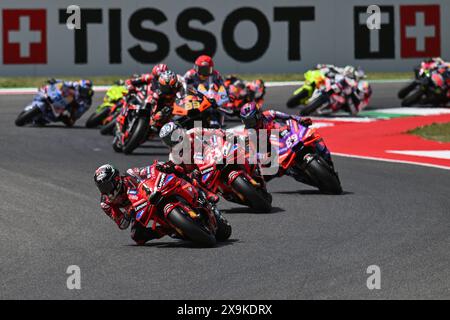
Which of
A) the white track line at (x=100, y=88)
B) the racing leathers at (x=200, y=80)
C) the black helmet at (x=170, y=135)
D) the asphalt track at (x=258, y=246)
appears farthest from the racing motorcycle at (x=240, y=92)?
the black helmet at (x=170, y=135)

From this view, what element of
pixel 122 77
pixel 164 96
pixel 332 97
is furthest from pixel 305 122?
pixel 122 77

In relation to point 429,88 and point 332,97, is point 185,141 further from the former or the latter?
point 429,88

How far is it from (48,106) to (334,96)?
6.21 m

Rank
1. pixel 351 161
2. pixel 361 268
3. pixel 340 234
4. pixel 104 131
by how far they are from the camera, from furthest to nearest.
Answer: pixel 104 131 < pixel 351 161 < pixel 340 234 < pixel 361 268

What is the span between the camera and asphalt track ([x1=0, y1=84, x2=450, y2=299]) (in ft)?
→ 29.7

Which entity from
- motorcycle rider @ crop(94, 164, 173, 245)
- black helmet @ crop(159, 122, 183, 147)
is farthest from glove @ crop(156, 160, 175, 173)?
black helmet @ crop(159, 122, 183, 147)

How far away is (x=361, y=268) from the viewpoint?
9.80 metres

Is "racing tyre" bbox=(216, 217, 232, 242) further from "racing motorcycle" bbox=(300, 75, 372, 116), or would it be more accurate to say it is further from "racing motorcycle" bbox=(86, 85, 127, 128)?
"racing motorcycle" bbox=(300, 75, 372, 116)

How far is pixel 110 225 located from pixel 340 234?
2424 mm

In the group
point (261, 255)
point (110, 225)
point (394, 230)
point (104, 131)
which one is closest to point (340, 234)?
point (394, 230)

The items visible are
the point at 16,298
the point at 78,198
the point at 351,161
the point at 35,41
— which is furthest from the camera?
the point at 35,41

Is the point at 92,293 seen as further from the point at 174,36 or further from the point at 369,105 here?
the point at 174,36

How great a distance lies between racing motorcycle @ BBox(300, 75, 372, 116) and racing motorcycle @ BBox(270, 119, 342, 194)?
11.1 metres

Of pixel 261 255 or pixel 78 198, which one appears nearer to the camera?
pixel 261 255
